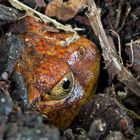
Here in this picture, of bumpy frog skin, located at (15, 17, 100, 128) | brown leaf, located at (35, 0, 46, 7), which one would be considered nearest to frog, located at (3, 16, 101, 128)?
bumpy frog skin, located at (15, 17, 100, 128)

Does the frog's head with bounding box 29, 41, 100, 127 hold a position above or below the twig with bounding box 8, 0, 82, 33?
below

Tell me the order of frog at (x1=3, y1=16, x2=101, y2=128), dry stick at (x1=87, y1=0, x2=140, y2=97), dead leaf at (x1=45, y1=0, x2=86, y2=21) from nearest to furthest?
frog at (x1=3, y1=16, x2=101, y2=128) < dry stick at (x1=87, y1=0, x2=140, y2=97) < dead leaf at (x1=45, y1=0, x2=86, y2=21)

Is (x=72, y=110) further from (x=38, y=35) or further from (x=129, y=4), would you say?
(x=129, y=4)

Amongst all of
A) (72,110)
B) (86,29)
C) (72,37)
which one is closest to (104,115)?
(72,110)

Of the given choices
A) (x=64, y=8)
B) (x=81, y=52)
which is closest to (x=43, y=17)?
(x=64, y=8)

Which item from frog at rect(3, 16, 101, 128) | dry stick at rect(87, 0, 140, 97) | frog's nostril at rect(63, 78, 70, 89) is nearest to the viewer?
frog at rect(3, 16, 101, 128)

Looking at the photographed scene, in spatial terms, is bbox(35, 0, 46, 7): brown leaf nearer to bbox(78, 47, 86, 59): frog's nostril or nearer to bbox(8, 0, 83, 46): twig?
bbox(8, 0, 83, 46): twig

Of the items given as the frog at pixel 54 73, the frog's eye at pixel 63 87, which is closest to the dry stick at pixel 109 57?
the frog at pixel 54 73
